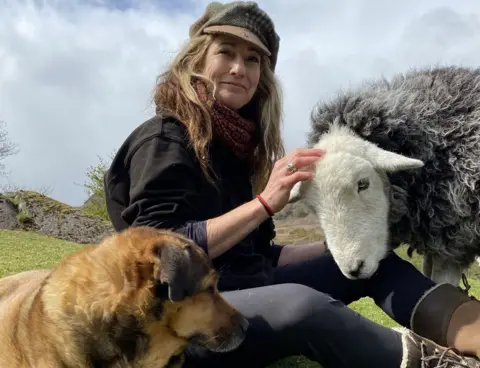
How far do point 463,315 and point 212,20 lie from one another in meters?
2.53

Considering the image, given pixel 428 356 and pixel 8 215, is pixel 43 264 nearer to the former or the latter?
pixel 428 356

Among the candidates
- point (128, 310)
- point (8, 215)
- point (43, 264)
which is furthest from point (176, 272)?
point (8, 215)

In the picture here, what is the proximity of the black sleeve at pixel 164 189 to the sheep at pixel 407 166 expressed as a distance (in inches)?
30.0

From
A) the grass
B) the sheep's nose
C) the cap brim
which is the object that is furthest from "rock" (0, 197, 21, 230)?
the sheep's nose

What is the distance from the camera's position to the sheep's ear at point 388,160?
3523 millimetres

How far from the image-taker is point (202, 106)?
3.58 meters

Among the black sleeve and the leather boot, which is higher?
the black sleeve

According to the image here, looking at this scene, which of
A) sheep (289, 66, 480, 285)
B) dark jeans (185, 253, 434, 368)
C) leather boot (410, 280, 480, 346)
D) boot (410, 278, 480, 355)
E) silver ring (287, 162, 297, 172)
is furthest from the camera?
sheep (289, 66, 480, 285)

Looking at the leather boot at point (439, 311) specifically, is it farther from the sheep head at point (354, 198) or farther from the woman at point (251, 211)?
the sheep head at point (354, 198)

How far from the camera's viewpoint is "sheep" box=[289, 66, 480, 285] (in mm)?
3477

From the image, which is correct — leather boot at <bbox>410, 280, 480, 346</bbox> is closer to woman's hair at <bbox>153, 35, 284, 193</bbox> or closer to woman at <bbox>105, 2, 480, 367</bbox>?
woman at <bbox>105, 2, 480, 367</bbox>

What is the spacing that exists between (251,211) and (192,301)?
66cm

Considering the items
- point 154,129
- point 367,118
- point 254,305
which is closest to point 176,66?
point 154,129

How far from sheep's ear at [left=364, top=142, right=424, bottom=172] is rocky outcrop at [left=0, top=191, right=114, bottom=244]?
63.5 feet
